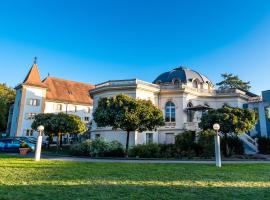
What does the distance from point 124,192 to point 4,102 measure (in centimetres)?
4764

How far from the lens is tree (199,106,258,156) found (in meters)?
20.4

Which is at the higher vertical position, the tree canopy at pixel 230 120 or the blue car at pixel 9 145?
the tree canopy at pixel 230 120

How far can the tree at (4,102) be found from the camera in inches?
1809

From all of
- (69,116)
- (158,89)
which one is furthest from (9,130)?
(158,89)

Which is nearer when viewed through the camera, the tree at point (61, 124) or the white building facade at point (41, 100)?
the tree at point (61, 124)

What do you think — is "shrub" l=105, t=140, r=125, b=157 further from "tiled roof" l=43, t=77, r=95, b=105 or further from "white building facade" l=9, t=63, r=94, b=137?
"tiled roof" l=43, t=77, r=95, b=105

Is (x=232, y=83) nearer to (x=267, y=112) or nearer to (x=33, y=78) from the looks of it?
(x=267, y=112)

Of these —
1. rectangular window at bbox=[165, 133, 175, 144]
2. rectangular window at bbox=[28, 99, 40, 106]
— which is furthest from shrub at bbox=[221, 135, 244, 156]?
rectangular window at bbox=[28, 99, 40, 106]

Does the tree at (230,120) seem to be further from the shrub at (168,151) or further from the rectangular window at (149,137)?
the rectangular window at (149,137)

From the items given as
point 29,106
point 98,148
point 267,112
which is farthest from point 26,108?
point 267,112

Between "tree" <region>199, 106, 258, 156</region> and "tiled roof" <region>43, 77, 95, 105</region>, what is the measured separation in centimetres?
2998

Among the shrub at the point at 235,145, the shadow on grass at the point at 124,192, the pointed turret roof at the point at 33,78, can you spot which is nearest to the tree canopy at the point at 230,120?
the shrub at the point at 235,145

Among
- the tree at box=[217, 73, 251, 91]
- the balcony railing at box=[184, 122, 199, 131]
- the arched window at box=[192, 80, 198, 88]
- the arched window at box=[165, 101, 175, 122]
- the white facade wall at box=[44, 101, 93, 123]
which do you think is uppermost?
the tree at box=[217, 73, 251, 91]

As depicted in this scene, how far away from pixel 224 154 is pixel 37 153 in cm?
1583
